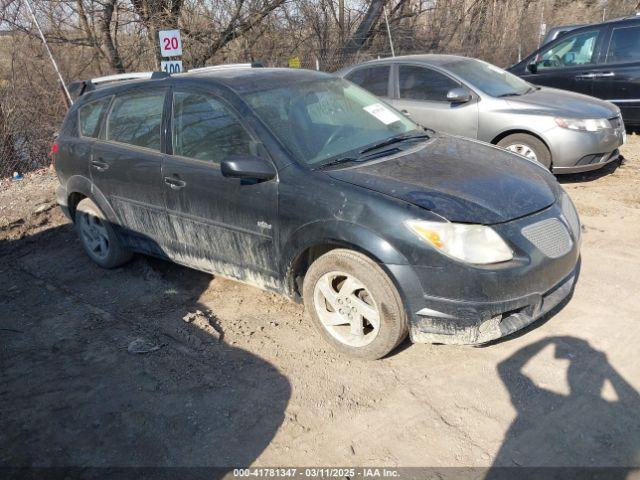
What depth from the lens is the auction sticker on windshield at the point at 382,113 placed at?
4.23 m

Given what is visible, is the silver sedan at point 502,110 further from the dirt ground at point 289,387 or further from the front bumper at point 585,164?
the dirt ground at point 289,387

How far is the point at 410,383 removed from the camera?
126 inches

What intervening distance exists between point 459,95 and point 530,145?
101cm

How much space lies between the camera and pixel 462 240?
297cm

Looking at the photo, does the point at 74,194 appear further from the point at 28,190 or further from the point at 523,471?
the point at 523,471

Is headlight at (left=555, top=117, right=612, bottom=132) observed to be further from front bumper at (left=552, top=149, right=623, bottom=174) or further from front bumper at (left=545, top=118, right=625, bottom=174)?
front bumper at (left=552, top=149, right=623, bottom=174)

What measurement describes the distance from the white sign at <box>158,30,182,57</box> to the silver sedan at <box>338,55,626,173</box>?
3575mm

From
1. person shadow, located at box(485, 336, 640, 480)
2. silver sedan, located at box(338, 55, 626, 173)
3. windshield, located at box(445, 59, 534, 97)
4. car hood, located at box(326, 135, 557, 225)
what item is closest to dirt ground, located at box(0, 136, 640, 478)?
person shadow, located at box(485, 336, 640, 480)

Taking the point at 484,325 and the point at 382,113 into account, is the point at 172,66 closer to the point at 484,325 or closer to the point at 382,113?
the point at 382,113

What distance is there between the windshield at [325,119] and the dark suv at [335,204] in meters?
0.01

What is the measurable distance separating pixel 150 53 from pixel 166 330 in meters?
10.9

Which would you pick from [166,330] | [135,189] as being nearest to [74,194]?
[135,189]

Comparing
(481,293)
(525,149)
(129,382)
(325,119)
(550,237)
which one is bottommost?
(129,382)

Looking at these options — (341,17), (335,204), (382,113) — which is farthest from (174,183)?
(341,17)
